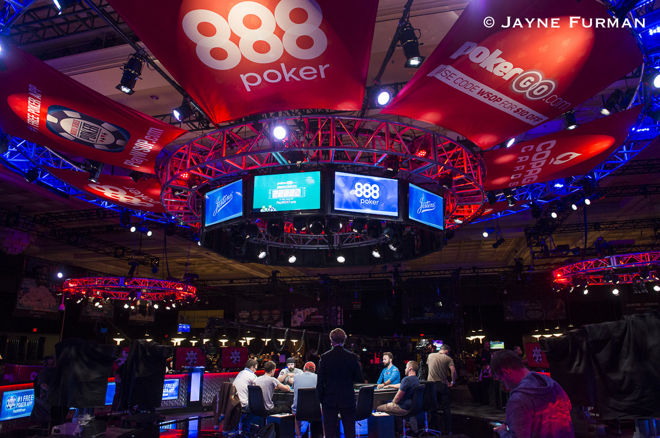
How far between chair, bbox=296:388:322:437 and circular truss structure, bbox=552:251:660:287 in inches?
431

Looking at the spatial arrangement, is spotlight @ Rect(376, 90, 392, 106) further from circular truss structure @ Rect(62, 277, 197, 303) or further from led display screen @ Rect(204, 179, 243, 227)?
circular truss structure @ Rect(62, 277, 197, 303)

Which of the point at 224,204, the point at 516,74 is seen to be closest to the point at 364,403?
the point at 224,204

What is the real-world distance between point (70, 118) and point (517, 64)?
19.0 feet

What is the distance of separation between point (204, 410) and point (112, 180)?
20.9ft

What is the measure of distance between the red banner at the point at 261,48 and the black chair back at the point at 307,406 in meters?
3.82

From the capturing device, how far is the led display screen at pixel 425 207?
706 centimetres

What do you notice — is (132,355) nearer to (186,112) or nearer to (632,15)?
(186,112)

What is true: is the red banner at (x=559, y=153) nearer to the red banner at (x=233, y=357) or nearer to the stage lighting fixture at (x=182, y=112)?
the stage lighting fixture at (x=182, y=112)

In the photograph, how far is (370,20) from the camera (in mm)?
4219

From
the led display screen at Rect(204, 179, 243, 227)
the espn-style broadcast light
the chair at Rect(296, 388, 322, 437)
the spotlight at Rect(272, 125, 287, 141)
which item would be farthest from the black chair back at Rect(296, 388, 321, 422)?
the espn-style broadcast light

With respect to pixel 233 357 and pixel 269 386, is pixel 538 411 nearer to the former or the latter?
pixel 269 386

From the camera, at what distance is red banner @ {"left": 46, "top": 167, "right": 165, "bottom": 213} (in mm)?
8812

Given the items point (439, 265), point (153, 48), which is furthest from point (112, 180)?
point (439, 265)

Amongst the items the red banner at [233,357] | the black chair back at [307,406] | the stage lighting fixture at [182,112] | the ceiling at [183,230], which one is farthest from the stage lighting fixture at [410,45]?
the red banner at [233,357]
